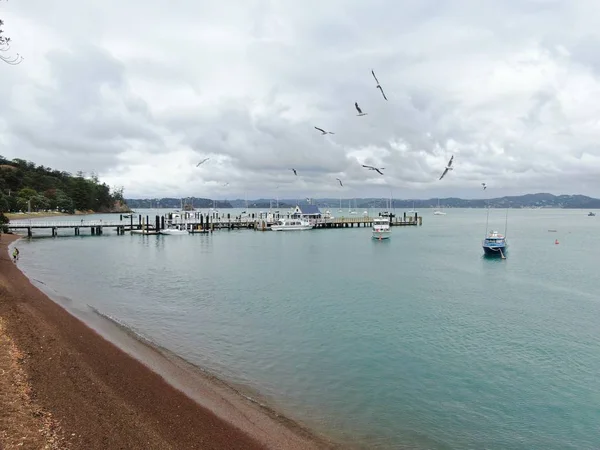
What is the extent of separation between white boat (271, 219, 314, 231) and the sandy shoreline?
292 ft

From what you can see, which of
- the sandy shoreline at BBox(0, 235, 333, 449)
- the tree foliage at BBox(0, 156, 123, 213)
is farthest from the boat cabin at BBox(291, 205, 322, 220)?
the sandy shoreline at BBox(0, 235, 333, 449)

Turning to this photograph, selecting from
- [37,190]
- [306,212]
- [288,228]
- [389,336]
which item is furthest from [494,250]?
[37,190]

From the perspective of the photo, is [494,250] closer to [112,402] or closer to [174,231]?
[112,402]

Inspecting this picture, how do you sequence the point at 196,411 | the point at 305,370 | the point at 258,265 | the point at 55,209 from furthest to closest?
the point at 55,209 < the point at 258,265 < the point at 305,370 < the point at 196,411

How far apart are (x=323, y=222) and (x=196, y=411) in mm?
106926

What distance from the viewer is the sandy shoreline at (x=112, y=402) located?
10266 mm

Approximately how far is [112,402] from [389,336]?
49.0 feet

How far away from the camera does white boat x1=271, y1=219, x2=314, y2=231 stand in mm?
108000

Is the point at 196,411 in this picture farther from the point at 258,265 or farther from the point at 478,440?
the point at 258,265

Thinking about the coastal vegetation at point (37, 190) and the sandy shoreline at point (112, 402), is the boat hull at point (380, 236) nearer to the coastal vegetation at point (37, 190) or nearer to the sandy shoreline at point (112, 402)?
the sandy shoreline at point (112, 402)

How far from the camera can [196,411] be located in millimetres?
12922

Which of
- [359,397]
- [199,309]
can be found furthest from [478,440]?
[199,309]

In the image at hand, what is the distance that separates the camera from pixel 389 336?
23.4 meters

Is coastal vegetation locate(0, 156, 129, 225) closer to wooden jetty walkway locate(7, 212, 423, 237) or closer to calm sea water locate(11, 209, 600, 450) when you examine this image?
wooden jetty walkway locate(7, 212, 423, 237)
